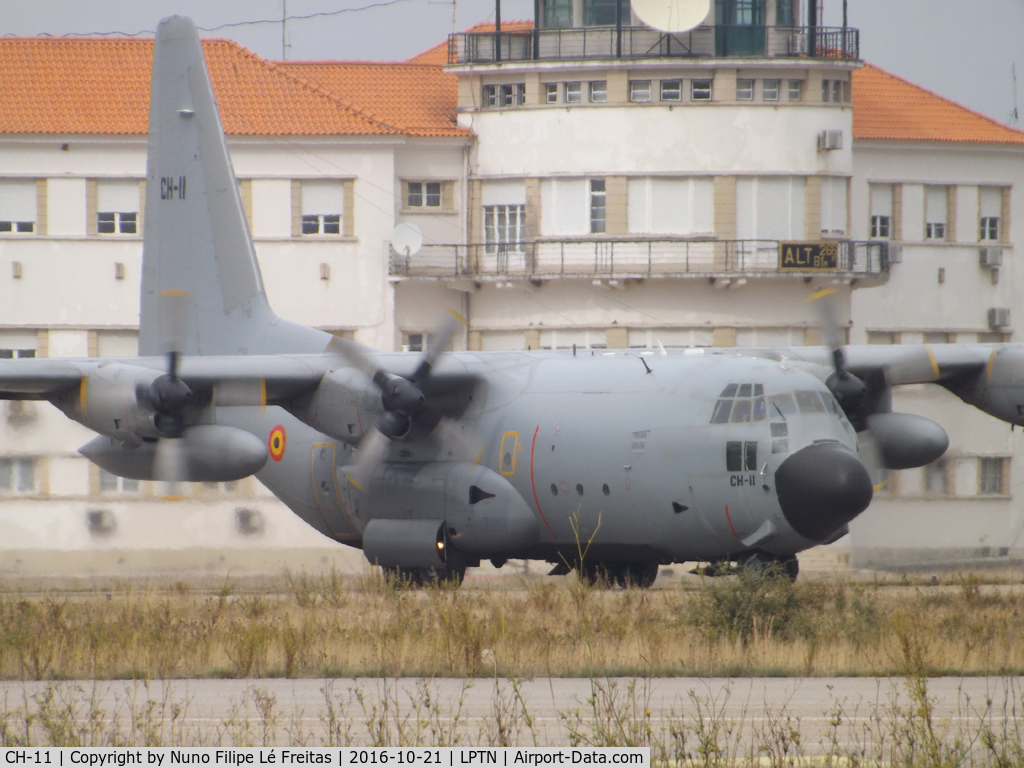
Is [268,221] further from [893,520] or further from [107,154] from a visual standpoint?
[893,520]

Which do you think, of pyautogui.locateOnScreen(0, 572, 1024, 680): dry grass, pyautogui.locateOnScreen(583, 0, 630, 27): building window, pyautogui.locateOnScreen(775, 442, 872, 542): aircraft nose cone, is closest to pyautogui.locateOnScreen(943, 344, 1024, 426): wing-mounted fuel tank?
pyautogui.locateOnScreen(0, 572, 1024, 680): dry grass

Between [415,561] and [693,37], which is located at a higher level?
[693,37]

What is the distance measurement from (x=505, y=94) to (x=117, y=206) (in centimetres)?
1017

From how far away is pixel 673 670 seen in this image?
15656 millimetres

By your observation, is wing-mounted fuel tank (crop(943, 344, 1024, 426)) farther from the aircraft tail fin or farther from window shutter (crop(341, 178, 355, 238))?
window shutter (crop(341, 178, 355, 238))

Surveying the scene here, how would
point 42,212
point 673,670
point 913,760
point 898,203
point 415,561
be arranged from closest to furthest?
point 913,760
point 673,670
point 415,561
point 42,212
point 898,203

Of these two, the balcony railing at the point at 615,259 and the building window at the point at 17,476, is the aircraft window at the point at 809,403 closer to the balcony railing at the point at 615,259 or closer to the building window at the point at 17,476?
the building window at the point at 17,476

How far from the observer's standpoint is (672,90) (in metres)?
37.8

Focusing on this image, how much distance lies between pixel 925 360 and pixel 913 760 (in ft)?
50.3

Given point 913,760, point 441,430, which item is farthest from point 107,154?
point 913,760

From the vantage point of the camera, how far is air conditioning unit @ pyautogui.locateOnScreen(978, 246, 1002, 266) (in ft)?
134

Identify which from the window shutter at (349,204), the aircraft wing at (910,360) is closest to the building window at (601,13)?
the window shutter at (349,204)

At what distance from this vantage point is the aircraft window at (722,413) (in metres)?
21.1

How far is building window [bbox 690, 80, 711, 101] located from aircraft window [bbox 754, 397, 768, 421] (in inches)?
724
